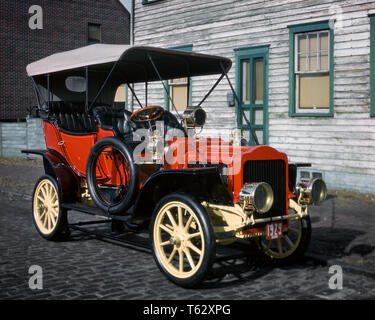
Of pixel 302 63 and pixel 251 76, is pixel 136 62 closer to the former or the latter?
pixel 302 63

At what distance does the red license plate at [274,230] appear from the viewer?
5152 millimetres

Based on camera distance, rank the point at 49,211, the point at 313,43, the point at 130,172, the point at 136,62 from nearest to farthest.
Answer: the point at 130,172 < the point at 49,211 < the point at 136,62 < the point at 313,43

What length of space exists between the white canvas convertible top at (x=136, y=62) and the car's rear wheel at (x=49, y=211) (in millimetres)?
1548

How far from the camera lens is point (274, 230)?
5223 millimetres

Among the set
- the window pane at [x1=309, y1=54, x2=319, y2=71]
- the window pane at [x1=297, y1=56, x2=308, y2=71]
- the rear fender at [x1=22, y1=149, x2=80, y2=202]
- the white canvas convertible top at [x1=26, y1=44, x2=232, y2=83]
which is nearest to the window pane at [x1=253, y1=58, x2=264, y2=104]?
the window pane at [x1=297, y1=56, x2=308, y2=71]

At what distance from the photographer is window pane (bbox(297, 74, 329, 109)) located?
11602 millimetres

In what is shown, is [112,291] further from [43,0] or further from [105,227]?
[43,0]

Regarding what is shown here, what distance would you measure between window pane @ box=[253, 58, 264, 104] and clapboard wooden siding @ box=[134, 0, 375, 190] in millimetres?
412

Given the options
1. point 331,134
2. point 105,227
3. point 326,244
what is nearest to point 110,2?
point 331,134

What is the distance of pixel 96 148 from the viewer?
6.18m

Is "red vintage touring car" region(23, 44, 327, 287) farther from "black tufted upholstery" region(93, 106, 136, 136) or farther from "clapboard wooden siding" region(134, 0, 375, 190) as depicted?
"clapboard wooden siding" region(134, 0, 375, 190)

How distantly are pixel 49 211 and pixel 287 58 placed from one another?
23.2ft

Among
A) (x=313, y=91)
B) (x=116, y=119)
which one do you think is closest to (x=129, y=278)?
(x=116, y=119)

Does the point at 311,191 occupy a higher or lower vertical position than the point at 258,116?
lower
